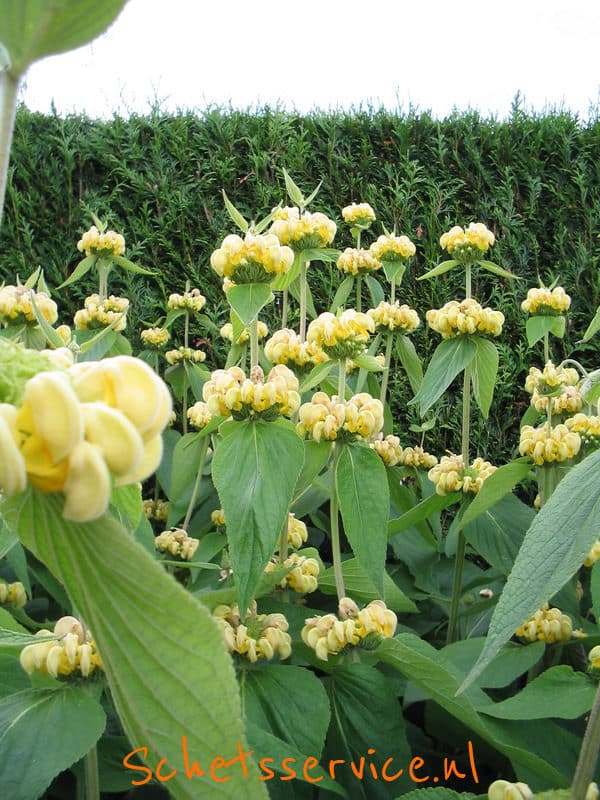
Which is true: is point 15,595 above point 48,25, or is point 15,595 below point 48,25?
below

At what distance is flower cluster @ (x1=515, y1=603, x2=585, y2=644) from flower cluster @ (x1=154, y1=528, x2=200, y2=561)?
0.59 m

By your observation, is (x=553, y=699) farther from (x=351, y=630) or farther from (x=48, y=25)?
(x=48, y=25)

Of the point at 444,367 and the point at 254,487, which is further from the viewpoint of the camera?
the point at 444,367

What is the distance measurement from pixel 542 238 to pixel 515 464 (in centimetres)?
256

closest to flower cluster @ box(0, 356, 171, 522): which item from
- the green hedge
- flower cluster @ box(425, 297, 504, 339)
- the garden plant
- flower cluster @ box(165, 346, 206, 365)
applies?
the garden plant

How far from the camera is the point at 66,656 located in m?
0.81

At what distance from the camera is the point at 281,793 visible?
835 mm

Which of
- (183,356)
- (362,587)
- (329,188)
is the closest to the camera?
(362,587)

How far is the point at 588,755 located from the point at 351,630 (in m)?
0.36

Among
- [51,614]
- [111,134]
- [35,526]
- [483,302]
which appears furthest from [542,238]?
[35,526]

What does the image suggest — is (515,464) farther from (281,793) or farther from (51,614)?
(51,614)

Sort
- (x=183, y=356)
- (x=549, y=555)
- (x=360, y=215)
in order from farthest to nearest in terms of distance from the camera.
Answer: (x=183, y=356), (x=360, y=215), (x=549, y=555)

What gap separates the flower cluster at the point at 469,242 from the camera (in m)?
1.57

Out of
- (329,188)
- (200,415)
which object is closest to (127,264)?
(200,415)
